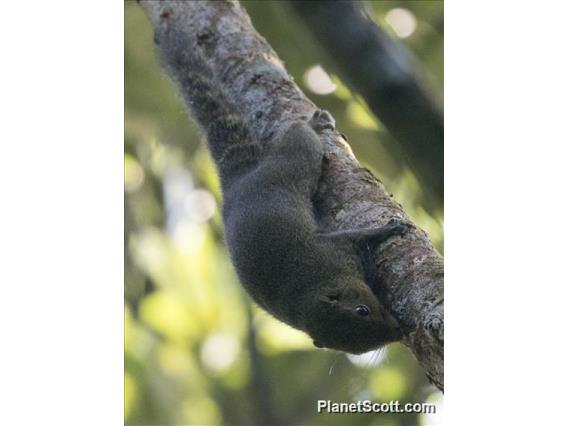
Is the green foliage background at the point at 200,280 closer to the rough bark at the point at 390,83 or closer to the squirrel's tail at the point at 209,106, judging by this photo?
the squirrel's tail at the point at 209,106

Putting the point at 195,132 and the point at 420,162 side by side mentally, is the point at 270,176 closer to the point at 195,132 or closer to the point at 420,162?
the point at 195,132

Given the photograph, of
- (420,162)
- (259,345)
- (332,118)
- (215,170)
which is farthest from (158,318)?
(420,162)

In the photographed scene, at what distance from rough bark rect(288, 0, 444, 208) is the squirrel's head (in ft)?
1.81

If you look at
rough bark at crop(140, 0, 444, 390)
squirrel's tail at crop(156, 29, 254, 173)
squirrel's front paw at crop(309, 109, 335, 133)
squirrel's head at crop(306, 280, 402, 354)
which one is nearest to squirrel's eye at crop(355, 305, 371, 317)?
squirrel's head at crop(306, 280, 402, 354)

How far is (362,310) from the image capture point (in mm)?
3785

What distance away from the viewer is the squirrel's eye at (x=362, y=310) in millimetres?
3762

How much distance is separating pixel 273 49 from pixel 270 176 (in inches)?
31.3

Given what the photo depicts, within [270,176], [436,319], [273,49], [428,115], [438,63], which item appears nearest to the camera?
[436,319]

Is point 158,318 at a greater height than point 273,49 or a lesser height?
lesser

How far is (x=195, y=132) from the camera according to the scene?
15.8 feet

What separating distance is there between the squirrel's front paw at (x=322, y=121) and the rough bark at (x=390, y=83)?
0.95 ft

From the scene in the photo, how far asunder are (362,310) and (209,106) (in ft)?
5.13

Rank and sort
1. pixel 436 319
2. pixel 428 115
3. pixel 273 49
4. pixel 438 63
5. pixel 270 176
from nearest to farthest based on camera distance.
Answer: pixel 436 319 → pixel 428 115 → pixel 438 63 → pixel 270 176 → pixel 273 49

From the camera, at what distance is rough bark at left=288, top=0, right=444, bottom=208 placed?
362 centimetres
